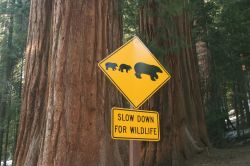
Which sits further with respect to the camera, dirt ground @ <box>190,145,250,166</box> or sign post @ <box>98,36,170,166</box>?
dirt ground @ <box>190,145,250,166</box>

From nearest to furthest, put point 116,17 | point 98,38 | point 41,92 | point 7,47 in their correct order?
point 98,38, point 116,17, point 41,92, point 7,47

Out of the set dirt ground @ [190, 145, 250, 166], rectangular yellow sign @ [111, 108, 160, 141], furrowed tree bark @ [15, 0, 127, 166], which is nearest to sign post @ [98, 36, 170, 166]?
rectangular yellow sign @ [111, 108, 160, 141]

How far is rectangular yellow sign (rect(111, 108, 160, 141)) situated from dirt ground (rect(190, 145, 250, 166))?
633 centimetres

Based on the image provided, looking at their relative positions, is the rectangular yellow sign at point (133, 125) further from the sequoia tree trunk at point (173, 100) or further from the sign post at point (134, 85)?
the sequoia tree trunk at point (173, 100)

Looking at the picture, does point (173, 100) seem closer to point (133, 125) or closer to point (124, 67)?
point (124, 67)

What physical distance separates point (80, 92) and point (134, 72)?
1.13 metres

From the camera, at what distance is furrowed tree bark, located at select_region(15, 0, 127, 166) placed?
546 centimetres

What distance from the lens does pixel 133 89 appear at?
469 centimetres

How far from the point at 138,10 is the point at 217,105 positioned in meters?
6.60

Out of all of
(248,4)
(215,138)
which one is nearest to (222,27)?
(248,4)

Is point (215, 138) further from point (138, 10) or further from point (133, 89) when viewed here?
point (133, 89)

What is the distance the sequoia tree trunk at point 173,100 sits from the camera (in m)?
11.1

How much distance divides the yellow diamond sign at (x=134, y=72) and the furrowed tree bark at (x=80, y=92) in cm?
106

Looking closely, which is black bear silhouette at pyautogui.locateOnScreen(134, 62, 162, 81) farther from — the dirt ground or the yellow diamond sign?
the dirt ground
